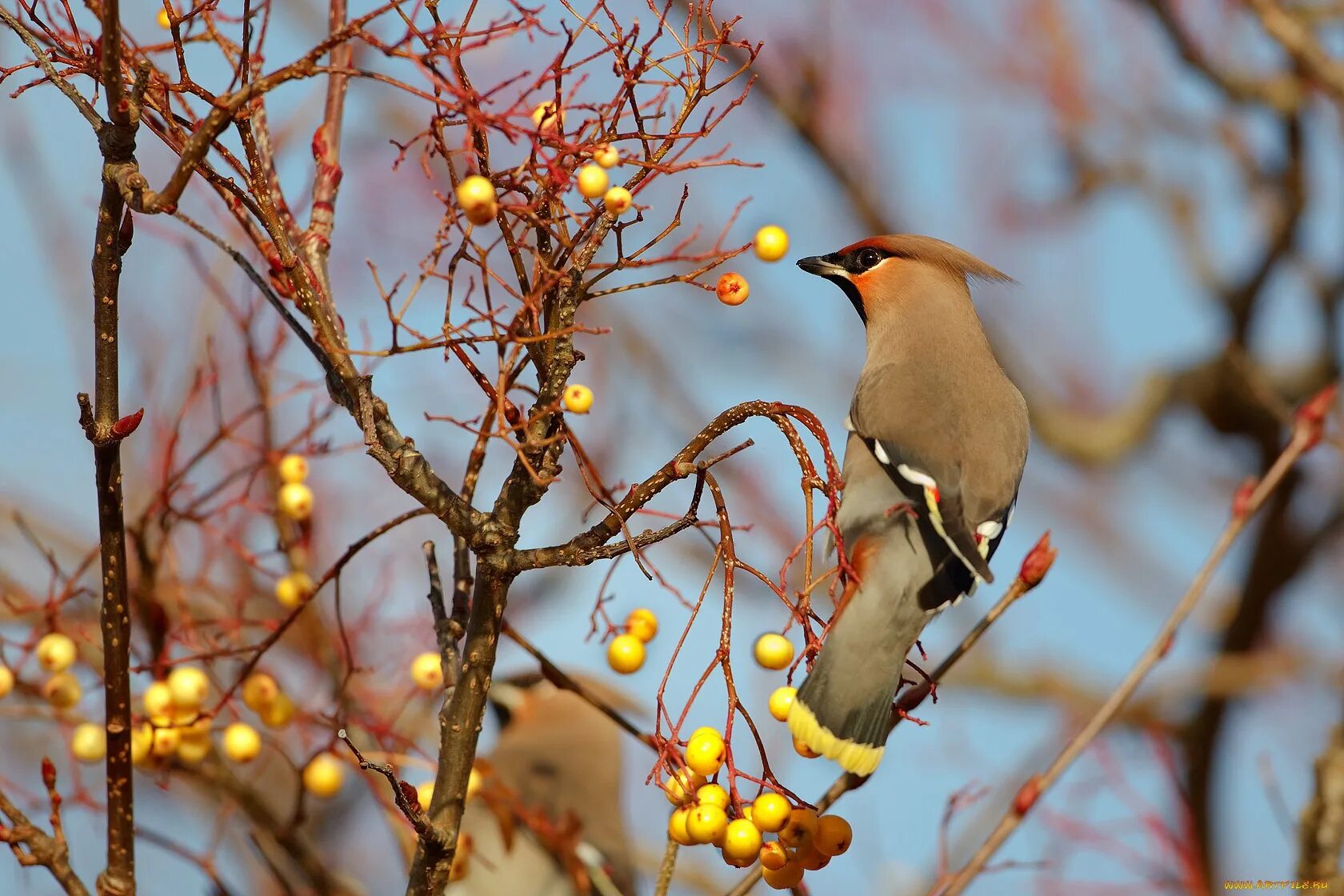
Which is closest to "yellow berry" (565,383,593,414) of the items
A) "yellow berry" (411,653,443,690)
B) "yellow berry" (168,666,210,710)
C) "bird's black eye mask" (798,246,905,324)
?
"yellow berry" (411,653,443,690)

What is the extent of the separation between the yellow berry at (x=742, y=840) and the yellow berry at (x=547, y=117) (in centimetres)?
85

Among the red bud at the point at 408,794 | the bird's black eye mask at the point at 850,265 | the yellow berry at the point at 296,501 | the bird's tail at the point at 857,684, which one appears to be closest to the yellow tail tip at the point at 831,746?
the bird's tail at the point at 857,684

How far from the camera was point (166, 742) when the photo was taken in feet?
7.53

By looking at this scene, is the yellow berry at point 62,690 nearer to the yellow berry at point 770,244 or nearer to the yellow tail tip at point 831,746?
the yellow tail tip at point 831,746

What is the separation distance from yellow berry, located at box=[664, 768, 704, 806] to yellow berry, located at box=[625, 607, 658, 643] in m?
0.33

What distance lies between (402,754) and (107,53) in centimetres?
152

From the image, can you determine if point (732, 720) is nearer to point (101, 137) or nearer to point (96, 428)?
point (96, 428)

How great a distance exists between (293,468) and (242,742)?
20.1 inches

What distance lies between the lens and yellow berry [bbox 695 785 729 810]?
1.71m

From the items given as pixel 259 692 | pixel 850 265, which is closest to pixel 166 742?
pixel 259 692

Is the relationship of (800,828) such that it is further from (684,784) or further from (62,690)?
(62,690)

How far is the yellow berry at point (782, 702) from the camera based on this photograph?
6.86ft

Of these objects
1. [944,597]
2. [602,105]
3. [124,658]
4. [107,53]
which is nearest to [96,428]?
[124,658]

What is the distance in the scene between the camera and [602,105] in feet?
5.46
